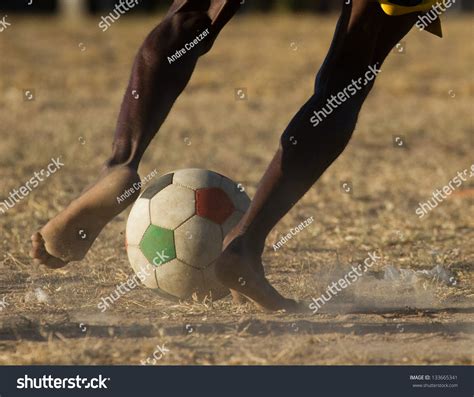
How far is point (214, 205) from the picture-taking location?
16.4ft

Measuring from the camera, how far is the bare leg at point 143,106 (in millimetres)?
4672

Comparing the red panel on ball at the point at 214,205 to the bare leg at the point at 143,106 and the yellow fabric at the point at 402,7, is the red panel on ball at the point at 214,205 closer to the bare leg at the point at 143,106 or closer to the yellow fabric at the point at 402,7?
the bare leg at the point at 143,106

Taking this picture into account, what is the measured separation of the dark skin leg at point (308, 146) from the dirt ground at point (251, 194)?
0.26m

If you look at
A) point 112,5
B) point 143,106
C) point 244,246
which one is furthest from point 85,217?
point 112,5

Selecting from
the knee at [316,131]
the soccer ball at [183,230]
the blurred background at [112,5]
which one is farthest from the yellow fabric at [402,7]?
the blurred background at [112,5]

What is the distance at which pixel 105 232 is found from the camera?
6.61m

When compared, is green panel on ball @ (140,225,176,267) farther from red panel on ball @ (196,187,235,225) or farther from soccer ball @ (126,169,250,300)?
red panel on ball @ (196,187,235,225)

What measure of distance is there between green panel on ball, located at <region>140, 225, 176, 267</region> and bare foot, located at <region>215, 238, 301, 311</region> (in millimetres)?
483

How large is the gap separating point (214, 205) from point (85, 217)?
60 cm

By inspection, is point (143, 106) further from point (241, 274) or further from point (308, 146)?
point (241, 274)

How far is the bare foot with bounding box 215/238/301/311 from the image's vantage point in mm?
4410

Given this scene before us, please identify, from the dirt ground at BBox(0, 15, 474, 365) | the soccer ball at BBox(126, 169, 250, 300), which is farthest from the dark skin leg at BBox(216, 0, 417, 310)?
the soccer ball at BBox(126, 169, 250, 300)
